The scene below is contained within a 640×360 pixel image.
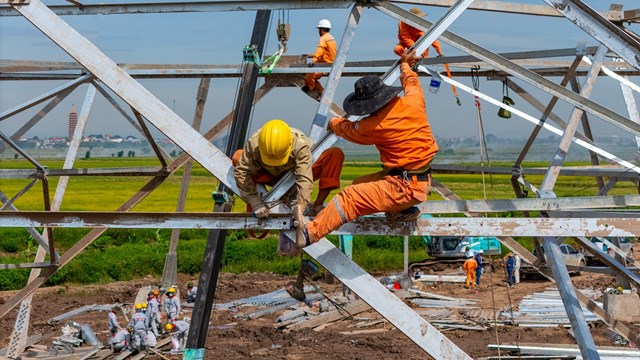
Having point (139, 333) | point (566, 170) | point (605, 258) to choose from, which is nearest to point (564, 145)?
point (605, 258)

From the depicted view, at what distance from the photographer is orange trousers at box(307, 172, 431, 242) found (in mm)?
6191

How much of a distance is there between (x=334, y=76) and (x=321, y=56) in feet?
17.0

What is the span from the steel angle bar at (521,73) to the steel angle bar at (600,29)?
1.36 feet

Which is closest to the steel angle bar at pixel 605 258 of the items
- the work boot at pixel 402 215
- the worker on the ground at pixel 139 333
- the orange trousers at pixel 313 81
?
the work boot at pixel 402 215

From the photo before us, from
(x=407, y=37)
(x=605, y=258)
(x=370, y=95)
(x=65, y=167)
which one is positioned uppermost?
(x=407, y=37)

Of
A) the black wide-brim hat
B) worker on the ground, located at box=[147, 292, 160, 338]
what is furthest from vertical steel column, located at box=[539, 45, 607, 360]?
worker on the ground, located at box=[147, 292, 160, 338]

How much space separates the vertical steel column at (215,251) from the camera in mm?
7918

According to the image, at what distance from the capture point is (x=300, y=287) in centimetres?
855

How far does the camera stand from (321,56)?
38.6 ft

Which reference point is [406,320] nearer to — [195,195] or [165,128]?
[165,128]

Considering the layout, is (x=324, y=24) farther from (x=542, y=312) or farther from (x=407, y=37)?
(x=542, y=312)

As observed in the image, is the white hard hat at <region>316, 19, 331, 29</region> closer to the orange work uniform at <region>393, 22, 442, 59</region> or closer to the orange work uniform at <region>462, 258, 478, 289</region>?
the orange work uniform at <region>393, 22, 442, 59</region>

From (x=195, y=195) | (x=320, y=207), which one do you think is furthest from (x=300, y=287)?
(x=195, y=195)

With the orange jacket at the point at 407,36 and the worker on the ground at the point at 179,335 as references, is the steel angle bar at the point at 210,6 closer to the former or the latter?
the orange jacket at the point at 407,36
